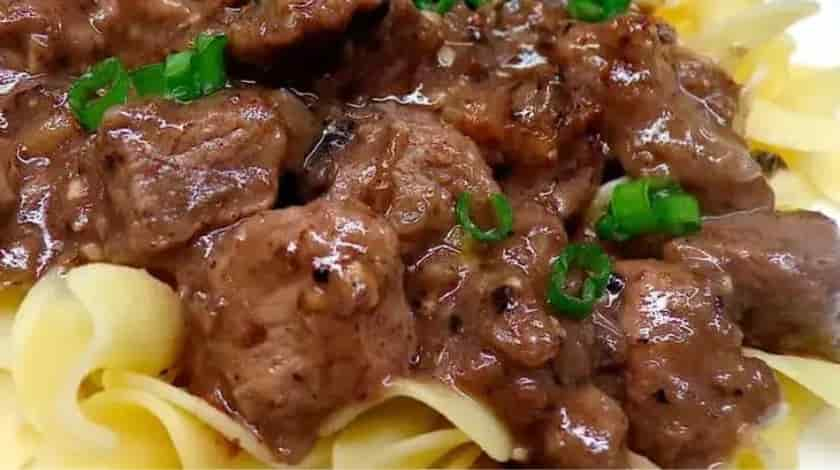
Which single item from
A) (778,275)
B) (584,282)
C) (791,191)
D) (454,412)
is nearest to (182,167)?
(454,412)

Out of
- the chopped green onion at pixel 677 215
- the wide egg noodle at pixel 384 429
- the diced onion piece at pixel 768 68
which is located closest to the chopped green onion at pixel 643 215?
the chopped green onion at pixel 677 215

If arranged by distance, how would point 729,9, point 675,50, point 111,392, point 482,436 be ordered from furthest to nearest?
point 729,9 < point 675,50 < point 111,392 < point 482,436

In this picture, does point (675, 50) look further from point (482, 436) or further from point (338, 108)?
point (482, 436)

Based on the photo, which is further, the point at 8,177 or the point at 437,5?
the point at 437,5

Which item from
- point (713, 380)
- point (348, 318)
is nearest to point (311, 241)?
point (348, 318)

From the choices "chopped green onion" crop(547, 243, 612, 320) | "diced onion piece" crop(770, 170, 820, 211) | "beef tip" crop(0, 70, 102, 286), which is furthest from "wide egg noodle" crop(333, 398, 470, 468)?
"diced onion piece" crop(770, 170, 820, 211)

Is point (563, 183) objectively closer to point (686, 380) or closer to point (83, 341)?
point (686, 380)
